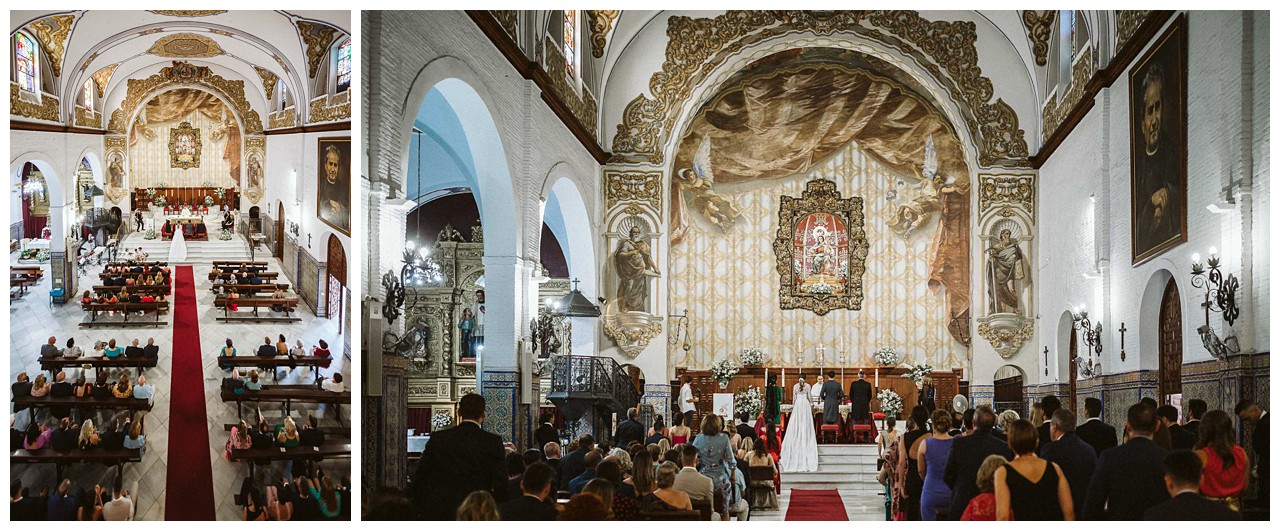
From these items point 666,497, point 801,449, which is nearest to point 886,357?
point 801,449

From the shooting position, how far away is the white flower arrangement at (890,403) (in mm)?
24672

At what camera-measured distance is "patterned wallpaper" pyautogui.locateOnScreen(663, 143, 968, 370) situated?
2572 cm

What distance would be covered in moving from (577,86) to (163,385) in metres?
12.4

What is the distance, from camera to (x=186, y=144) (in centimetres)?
1014

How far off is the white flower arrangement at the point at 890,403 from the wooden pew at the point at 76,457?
17.8 m

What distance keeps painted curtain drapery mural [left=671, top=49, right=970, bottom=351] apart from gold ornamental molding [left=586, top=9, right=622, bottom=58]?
119 inches

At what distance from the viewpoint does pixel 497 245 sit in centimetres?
1669

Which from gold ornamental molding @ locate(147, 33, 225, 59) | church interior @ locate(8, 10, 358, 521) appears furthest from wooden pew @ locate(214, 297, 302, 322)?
gold ornamental molding @ locate(147, 33, 225, 59)

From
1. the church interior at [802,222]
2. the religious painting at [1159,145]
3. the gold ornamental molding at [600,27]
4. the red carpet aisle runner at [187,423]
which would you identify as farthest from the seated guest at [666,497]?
the gold ornamental molding at [600,27]

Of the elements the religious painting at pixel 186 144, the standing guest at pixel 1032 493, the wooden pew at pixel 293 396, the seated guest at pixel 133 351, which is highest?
the religious painting at pixel 186 144

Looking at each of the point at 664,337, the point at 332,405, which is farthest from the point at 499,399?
the point at 664,337

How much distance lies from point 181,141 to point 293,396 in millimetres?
2380

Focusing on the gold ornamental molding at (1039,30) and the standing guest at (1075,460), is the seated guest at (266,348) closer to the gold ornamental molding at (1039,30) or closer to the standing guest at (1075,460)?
the standing guest at (1075,460)

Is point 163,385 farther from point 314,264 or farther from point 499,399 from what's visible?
point 499,399
